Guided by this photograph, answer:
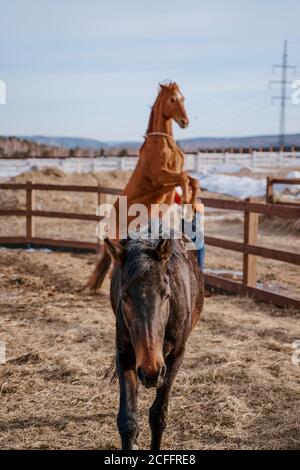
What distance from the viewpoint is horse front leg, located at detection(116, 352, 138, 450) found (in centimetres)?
339

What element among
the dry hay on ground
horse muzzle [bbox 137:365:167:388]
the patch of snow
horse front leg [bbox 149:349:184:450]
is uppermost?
the patch of snow

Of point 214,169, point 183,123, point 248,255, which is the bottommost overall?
point 248,255

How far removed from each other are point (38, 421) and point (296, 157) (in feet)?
110

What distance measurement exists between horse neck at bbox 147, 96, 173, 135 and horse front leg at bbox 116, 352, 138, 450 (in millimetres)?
4385

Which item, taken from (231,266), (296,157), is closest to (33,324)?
(231,266)

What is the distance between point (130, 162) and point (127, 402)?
26.8 metres

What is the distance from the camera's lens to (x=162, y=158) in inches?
292

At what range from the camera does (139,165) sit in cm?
764

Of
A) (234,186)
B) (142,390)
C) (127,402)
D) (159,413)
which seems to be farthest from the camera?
(234,186)

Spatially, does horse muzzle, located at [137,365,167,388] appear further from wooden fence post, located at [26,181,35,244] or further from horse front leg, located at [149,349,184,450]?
wooden fence post, located at [26,181,35,244]

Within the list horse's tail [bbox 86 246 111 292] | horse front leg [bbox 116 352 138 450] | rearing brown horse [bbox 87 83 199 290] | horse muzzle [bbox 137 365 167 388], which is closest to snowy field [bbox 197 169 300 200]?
horse's tail [bbox 86 246 111 292]

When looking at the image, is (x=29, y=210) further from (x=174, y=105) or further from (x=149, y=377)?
(x=149, y=377)

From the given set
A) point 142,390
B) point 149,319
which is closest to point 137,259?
point 149,319
